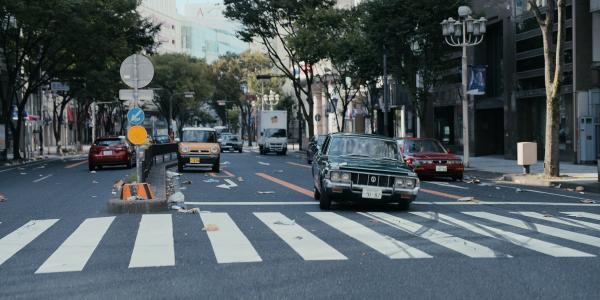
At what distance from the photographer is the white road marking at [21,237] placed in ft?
30.3

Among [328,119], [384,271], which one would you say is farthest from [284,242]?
[328,119]

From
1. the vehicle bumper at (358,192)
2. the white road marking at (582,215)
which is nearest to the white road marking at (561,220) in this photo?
the white road marking at (582,215)

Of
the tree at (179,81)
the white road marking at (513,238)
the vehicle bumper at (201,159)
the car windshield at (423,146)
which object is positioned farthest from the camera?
the tree at (179,81)

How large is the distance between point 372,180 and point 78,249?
594 cm

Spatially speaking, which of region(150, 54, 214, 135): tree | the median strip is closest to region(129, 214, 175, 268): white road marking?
the median strip

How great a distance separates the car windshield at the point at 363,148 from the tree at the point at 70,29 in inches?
995

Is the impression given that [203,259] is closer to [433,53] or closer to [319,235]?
[319,235]

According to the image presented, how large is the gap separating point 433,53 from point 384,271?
26.9 m

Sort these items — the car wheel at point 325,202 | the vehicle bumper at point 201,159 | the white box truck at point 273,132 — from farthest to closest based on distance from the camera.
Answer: the white box truck at point 273,132 → the vehicle bumper at point 201,159 → the car wheel at point 325,202

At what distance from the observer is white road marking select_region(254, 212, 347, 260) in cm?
861

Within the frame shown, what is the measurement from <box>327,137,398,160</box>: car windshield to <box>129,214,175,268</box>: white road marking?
3.96 metres

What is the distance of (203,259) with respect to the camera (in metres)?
8.41

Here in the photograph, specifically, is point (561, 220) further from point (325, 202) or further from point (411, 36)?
point (411, 36)

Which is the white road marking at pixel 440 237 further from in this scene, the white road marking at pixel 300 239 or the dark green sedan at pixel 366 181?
the white road marking at pixel 300 239
